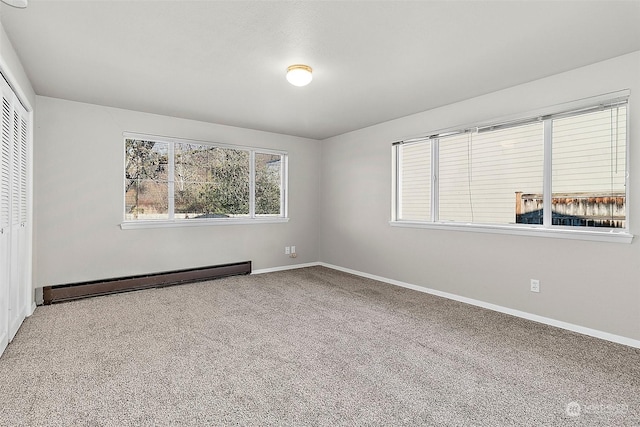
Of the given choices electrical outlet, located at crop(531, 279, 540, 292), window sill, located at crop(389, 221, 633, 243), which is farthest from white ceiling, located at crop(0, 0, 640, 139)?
electrical outlet, located at crop(531, 279, 540, 292)

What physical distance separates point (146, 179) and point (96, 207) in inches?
26.8

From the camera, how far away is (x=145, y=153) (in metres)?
4.45

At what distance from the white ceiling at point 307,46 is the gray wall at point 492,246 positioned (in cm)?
21

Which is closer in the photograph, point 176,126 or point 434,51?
point 434,51

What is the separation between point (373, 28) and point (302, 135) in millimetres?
3508

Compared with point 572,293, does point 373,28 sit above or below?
above

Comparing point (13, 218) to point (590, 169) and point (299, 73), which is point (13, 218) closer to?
point (299, 73)

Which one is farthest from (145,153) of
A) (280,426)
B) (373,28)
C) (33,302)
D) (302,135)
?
(280,426)

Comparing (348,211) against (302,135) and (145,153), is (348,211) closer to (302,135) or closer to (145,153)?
(302,135)

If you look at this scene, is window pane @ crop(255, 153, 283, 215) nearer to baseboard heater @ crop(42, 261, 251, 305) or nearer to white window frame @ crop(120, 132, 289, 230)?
white window frame @ crop(120, 132, 289, 230)

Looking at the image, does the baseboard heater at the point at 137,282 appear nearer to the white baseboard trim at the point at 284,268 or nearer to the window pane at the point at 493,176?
the white baseboard trim at the point at 284,268

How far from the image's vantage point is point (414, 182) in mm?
4562

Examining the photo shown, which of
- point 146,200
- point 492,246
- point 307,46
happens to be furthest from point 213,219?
point 492,246

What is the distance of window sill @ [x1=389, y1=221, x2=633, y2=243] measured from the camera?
8.96ft
